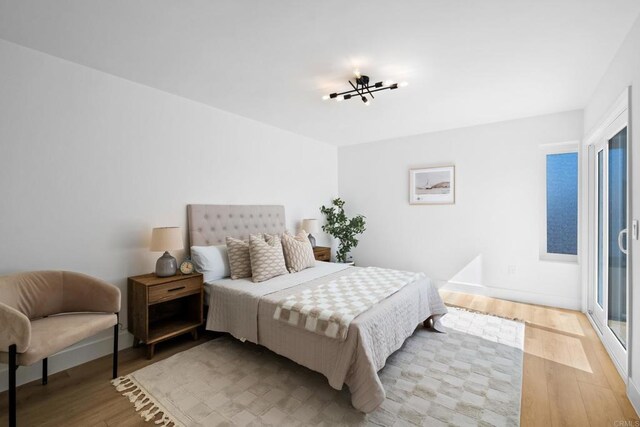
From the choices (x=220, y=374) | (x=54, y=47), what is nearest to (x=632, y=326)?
(x=220, y=374)

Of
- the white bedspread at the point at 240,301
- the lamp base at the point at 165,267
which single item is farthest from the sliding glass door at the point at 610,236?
the lamp base at the point at 165,267

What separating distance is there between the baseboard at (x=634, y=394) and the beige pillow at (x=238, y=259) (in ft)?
10.3

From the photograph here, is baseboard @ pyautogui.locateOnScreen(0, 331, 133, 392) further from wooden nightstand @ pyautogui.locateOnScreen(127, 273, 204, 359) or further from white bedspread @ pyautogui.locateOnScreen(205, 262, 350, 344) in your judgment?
white bedspread @ pyautogui.locateOnScreen(205, 262, 350, 344)

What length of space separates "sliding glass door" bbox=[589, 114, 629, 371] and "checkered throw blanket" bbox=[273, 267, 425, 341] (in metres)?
1.67

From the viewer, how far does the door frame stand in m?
2.02

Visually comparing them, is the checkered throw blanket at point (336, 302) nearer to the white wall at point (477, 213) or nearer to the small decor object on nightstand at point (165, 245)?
the small decor object on nightstand at point (165, 245)

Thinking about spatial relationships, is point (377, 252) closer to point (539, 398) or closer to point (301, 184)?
Answer: point (301, 184)

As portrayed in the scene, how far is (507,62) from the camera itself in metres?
2.44

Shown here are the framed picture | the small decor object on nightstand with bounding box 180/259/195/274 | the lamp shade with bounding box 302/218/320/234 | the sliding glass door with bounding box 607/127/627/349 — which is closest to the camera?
the sliding glass door with bounding box 607/127/627/349

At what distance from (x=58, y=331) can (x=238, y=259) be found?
151cm

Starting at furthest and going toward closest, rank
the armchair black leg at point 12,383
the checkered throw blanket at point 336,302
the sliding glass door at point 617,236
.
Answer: the sliding glass door at point 617,236 → the checkered throw blanket at point 336,302 → the armchair black leg at point 12,383

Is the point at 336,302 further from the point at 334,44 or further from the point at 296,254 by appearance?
the point at 334,44

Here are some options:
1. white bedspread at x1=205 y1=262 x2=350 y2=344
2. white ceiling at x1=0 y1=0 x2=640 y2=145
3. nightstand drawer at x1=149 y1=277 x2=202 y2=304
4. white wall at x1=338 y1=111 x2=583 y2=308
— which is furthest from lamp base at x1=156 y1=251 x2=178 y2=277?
white wall at x1=338 y1=111 x2=583 y2=308

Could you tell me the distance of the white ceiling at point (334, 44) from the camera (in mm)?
1800
